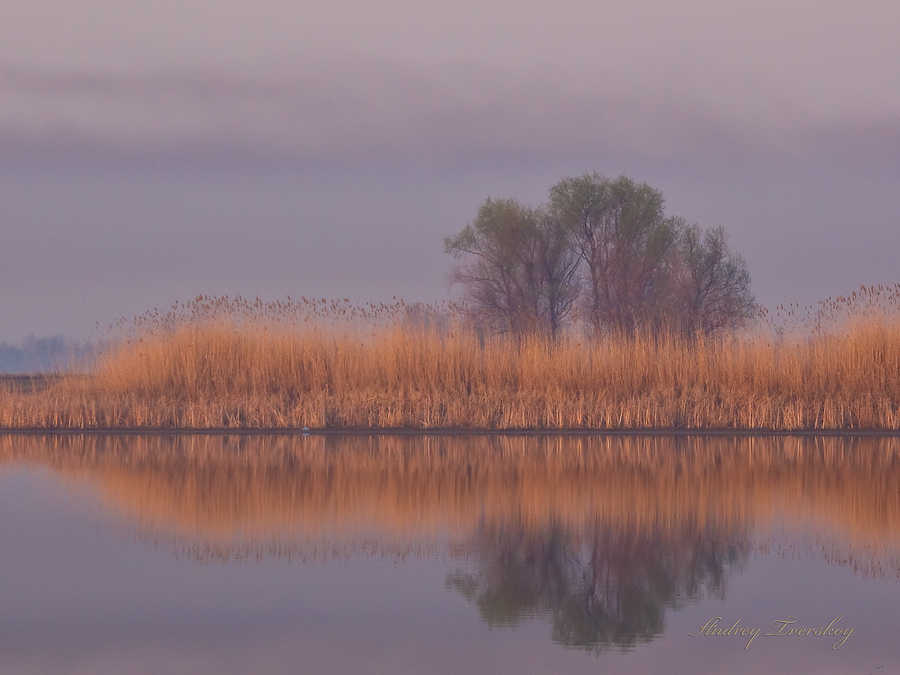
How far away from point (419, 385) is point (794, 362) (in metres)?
4.96

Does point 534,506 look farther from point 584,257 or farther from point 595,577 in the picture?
point 584,257

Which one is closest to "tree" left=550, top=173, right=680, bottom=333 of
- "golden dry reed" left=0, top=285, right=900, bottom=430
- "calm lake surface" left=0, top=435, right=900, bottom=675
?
"golden dry reed" left=0, top=285, right=900, bottom=430

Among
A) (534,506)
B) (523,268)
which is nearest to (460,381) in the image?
(534,506)

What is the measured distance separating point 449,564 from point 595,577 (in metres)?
0.87

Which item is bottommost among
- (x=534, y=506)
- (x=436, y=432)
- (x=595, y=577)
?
(x=595, y=577)

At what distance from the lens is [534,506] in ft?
27.0

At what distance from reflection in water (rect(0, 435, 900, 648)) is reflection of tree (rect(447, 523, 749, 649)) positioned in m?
0.01

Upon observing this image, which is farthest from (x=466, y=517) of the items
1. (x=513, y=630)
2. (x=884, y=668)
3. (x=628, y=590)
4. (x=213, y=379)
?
(x=213, y=379)

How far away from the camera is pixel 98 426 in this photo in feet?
46.8

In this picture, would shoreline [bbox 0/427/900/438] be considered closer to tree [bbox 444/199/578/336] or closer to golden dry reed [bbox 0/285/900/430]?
golden dry reed [bbox 0/285/900/430]

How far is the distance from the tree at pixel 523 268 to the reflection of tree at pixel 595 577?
2523 centimetres

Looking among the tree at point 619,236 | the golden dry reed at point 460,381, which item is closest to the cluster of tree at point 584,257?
the tree at point 619,236

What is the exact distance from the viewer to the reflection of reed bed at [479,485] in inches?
294

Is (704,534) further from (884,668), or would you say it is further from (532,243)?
(532,243)
